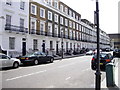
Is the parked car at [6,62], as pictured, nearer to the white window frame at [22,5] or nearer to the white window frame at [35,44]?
the white window frame at [35,44]

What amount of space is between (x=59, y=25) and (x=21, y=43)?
14986 millimetres

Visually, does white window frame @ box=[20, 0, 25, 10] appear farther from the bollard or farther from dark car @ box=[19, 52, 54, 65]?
the bollard

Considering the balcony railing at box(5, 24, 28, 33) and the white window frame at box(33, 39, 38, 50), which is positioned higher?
the balcony railing at box(5, 24, 28, 33)

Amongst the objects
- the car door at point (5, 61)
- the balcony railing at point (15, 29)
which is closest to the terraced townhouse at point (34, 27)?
the balcony railing at point (15, 29)

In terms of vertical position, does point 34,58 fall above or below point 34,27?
below

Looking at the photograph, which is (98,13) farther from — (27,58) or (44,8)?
(44,8)

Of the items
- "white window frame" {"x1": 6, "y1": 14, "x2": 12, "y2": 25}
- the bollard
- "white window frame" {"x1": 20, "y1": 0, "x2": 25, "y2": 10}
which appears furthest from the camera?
"white window frame" {"x1": 20, "y1": 0, "x2": 25, "y2": 10}

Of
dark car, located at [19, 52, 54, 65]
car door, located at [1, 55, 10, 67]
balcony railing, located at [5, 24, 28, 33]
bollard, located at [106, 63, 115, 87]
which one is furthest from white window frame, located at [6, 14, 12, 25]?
bollard, located at [106, 63, 115, 87]

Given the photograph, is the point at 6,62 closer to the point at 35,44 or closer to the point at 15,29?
the point at 15,29

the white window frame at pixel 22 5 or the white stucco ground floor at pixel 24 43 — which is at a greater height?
the white window frame at pixel 22 5

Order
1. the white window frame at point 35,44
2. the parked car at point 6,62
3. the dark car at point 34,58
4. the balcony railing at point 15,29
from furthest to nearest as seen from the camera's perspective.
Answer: the white window frame at point 35,44 < the balcony railing at point 15,29 < the dark car at point 34,58 < the parked car at point 6,62

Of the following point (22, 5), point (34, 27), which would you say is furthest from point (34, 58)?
point (22, 5)

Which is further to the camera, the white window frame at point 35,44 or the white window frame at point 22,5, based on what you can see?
the white window frame at point 35,44

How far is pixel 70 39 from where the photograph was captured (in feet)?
129
